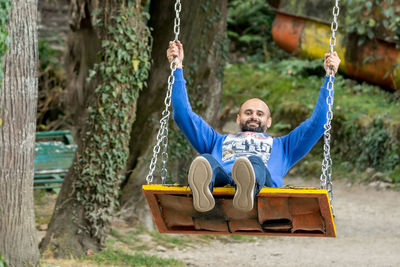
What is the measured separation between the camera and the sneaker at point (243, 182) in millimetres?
4102

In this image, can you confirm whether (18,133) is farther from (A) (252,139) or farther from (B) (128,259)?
(A) (252,139)

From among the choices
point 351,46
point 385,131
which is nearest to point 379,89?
point 351,46

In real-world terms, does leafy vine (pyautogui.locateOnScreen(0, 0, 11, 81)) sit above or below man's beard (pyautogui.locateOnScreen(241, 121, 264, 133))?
above

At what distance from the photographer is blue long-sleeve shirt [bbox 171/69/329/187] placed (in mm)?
4793

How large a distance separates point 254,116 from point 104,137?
262 cm

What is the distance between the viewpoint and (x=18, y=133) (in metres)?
6.09

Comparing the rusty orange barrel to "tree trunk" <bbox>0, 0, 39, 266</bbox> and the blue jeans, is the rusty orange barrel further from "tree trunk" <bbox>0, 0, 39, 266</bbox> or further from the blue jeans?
the blue jeans

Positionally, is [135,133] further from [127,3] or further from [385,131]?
[385,131]

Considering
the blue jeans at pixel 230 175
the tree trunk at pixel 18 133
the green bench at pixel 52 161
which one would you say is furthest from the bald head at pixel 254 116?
the green bench at pixel 52 161

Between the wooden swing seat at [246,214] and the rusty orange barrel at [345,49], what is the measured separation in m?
7.59

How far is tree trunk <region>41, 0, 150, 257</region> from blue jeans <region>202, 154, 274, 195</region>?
297 cm

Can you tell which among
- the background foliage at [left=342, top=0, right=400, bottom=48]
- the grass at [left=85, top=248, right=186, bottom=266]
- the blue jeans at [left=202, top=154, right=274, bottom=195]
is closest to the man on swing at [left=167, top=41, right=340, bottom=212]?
the blue jeans at [left=202, top=154, right=274, bottom=195]

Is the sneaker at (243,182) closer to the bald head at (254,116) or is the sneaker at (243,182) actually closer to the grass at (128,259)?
the bald head at (254,116)

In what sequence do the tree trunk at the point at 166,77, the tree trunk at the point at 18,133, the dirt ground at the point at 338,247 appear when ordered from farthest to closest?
1. the tree trunk at the point at 166,77
2. the dirt ground at the point at 338,247
3. the tree trunk at the point at 18,133
